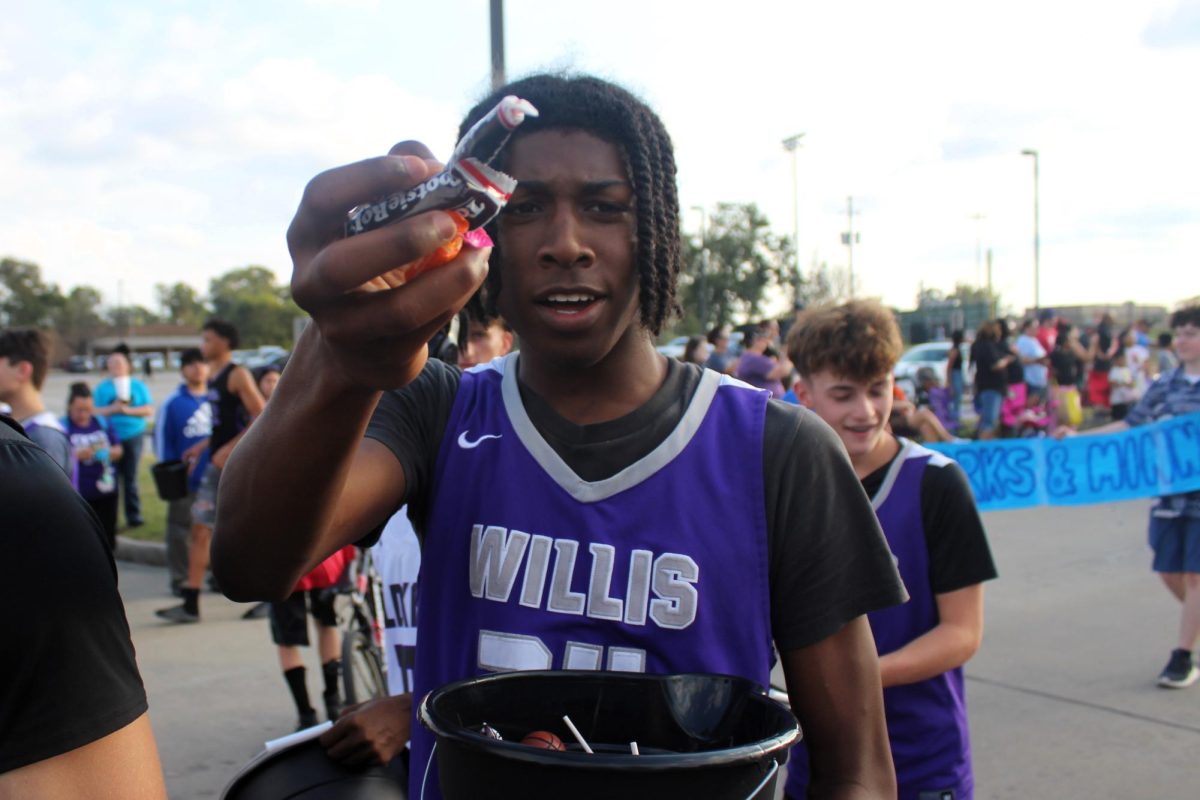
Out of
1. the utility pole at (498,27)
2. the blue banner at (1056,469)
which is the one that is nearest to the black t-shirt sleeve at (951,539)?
the blue banner at (1056,469)

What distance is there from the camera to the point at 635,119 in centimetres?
153

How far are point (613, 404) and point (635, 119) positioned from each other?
42cm

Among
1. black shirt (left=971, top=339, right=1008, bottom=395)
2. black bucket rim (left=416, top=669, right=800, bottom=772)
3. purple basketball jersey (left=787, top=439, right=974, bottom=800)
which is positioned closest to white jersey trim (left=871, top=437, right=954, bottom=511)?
purple basketball jersey (left=787, top=439, right=974, bottom=800)

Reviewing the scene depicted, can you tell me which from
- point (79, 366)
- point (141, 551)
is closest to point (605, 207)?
point (141, 551)

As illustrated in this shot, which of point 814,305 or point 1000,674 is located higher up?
point 814,305

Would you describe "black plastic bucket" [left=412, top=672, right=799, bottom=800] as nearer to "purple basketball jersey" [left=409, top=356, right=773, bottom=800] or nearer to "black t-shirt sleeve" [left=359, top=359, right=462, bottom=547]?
"purple basketball jersey" [left=409, top=356, right=773, bottom=800]

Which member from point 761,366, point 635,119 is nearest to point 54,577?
point 635,119

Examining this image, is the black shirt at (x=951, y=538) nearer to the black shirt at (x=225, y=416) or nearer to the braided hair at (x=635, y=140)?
the braided hair at (x=635, y=140)

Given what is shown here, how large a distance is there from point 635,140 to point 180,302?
130334 mm

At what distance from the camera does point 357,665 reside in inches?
195

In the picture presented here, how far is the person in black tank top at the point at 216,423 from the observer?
663 centimetres

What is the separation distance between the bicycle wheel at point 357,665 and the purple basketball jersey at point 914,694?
2.71 metres

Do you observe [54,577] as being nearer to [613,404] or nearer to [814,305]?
[613,404]

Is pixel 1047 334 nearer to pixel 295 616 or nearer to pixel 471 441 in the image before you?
pixel 295 616
